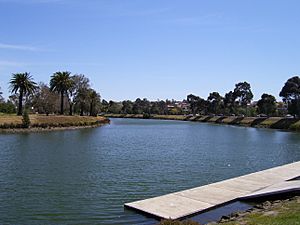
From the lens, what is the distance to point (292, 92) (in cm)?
12388

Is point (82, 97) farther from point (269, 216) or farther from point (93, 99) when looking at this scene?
point (269, 216)

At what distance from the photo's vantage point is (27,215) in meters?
17.3

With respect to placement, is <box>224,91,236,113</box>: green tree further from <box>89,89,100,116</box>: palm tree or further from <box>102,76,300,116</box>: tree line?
<box>89,89,100,116</box>: palm tree

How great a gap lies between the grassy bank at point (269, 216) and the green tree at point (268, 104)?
132244mm

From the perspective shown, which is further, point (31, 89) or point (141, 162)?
point (31, 89)

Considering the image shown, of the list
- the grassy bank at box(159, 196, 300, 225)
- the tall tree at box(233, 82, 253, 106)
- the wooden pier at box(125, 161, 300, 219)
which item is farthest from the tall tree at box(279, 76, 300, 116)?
the grassy bank at box(159, 196, 300, 225)

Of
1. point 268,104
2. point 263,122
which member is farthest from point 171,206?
point 268,104

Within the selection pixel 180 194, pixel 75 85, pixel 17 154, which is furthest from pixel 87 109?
pixel 180 194

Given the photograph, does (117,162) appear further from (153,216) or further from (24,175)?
(153,216)

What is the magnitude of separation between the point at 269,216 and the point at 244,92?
161590 mm

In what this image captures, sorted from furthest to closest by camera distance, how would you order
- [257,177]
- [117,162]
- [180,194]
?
[117,162] → [257,177] → [180,194]

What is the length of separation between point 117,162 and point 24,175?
936 centimetres

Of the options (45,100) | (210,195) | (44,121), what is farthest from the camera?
(45,100)

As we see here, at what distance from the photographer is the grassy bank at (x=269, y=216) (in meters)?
12.9
